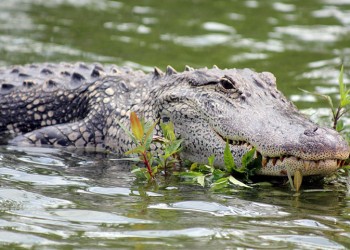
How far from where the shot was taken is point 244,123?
18.6ft

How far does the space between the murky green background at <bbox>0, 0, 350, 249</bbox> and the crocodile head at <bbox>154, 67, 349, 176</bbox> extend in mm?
306

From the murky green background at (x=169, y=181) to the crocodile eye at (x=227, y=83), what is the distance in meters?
0.84

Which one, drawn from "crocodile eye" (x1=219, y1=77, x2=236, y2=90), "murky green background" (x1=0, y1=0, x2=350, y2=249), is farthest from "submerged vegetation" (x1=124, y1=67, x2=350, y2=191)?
"crocodile eye" (x1=219, y1=77, x2=236, y2=90)

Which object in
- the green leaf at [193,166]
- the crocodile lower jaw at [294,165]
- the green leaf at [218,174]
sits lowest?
the green leaf at [218,174]

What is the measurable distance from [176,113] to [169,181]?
78 cm

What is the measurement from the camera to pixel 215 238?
4.31m

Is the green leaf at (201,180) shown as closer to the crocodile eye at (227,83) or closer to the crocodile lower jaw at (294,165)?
the crocodile lower jaw at (294,165)

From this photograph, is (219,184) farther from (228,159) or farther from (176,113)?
(176,113)

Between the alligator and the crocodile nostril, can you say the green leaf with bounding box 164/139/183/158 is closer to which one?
the alligator

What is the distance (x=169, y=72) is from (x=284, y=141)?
77.1 inches

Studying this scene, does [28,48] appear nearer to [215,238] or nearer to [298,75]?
[298,75]

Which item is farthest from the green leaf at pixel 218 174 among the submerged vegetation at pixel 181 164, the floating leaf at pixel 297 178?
the floating leaf at pixel 297 178

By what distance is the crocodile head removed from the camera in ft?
17.0

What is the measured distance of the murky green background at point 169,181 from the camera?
14.3 feet
